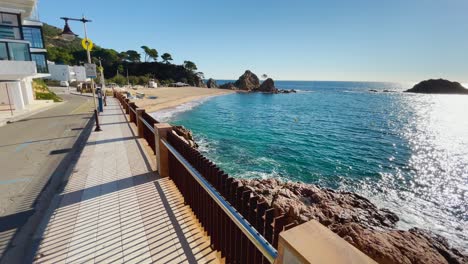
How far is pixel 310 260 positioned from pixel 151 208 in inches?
151

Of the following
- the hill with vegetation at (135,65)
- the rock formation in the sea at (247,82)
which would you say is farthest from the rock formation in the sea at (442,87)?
the hill with vegetation at (135,65)

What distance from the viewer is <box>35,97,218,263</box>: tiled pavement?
341 centimetres

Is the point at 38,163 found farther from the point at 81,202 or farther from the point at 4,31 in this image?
the point at 4,31

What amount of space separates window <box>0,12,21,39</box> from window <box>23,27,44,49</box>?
1086 cm

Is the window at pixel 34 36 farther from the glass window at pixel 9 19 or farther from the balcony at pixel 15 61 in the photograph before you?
the balcony at pixel 15 61

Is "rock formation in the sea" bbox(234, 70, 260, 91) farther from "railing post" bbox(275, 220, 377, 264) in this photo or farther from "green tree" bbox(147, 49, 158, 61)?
"railing post" bbox(275, 220, 377, 264)

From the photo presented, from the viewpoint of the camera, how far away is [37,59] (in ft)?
109

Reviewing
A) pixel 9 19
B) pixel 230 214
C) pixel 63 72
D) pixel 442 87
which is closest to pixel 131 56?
pixel 63 72

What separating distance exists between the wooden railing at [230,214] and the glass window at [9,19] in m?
29.4

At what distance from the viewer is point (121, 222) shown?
Answer: 4191 millimetres

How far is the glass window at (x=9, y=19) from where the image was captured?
872 inches

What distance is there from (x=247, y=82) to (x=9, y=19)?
102m

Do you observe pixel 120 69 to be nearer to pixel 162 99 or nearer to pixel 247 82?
pixel 247 82

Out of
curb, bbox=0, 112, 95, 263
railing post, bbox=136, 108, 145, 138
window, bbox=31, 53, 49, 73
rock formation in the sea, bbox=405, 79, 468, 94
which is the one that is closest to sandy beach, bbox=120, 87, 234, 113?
window, bbox=31, 53, 49, 73
